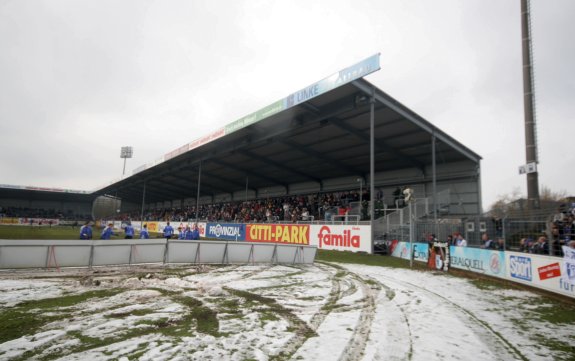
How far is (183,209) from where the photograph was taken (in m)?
61.6

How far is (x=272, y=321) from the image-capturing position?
5.88 meters

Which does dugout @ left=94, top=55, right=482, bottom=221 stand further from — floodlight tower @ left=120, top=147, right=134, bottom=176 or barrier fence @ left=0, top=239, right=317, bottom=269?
floodlight tower @ left=120, top=147, right=134, bottom=176

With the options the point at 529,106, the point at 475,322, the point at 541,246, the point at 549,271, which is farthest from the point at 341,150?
the point at 475,322

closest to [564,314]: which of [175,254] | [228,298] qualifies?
[228,298]

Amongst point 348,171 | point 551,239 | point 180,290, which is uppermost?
point 348,171

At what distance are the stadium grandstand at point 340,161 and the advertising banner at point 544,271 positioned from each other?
493cm

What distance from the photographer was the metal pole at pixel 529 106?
55.1 feet

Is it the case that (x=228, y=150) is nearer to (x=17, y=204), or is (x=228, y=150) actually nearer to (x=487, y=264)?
(x=487, y=264)

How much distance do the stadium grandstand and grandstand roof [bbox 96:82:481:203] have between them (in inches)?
2.9

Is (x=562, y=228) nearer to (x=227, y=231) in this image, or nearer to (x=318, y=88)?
(x=318, y=88)

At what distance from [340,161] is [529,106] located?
14.6 meters

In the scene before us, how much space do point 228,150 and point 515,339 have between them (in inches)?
1053

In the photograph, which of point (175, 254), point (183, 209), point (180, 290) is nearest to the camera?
point (180, 290)

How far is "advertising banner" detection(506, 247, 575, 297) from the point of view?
8.59 meters
